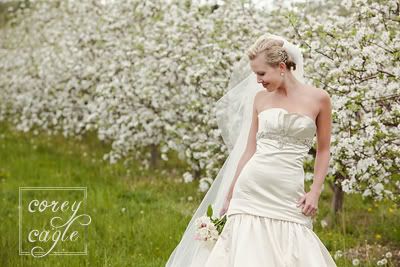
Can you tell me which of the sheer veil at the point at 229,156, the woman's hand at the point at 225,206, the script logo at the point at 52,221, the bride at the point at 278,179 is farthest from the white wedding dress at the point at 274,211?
the script logo at the point at 52,221

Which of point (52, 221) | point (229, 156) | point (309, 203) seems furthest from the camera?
point (52, 221)

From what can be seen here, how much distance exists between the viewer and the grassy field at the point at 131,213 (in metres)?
6.66

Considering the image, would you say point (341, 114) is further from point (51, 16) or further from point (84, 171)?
point (51, 16)

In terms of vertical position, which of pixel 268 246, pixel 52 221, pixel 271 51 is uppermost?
pixel 271 51

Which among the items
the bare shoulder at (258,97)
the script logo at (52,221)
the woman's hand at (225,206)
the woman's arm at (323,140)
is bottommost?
the script logo at (52,221)

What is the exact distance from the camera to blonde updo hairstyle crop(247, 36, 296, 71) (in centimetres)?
429

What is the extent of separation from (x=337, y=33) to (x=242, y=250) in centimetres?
291

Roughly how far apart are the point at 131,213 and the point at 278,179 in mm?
4369

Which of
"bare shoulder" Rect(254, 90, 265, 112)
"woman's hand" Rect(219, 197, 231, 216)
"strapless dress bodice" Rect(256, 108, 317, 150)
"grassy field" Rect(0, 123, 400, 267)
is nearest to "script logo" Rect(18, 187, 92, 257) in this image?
"grassy field" Rect(0, 123, 400, 267)

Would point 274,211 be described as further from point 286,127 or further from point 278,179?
point 286,127

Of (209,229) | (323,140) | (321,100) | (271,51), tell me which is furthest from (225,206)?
(271,51)

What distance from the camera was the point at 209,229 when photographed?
4.51 meters

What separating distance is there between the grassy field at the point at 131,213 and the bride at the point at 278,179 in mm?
2106

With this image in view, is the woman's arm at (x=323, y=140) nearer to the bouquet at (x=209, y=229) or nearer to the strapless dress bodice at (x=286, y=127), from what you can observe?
the strapless dress bodice at (x=286, y=127)
